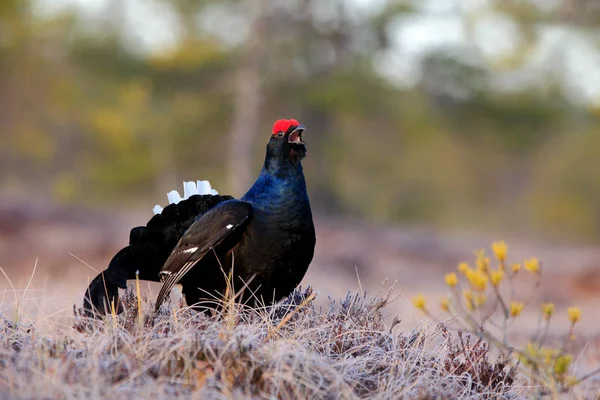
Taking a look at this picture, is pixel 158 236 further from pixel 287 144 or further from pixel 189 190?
pixel 287 144

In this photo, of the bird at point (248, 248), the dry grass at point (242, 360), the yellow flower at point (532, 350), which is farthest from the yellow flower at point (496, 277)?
the bird at point (248, 248)

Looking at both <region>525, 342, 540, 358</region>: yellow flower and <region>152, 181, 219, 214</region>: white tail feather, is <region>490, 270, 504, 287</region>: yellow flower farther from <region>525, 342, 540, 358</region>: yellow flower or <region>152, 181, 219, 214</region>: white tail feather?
<region>152, 181, 219, 214</region>: white tail feather

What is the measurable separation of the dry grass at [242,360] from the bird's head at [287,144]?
744mm

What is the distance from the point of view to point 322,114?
19953mm

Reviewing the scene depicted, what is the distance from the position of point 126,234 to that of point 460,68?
8898mm

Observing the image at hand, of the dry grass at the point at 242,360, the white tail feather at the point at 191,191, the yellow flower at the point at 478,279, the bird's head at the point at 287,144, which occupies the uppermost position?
the bird's head at the point at 287,144

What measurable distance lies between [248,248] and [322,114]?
16.7 meters

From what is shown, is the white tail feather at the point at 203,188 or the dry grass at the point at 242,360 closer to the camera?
the dry grass at the point at 242,360

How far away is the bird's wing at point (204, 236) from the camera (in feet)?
11.3

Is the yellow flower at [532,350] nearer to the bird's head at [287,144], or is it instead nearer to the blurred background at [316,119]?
the bird's head at [287,144]

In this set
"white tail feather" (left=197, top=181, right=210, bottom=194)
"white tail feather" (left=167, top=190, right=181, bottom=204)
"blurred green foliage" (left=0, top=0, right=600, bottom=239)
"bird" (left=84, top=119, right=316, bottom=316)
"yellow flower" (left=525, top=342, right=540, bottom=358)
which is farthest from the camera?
"blurred green foliage" (left=0, top=0, right=600, bottom=239)

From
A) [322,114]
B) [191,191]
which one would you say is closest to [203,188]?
[191,191]

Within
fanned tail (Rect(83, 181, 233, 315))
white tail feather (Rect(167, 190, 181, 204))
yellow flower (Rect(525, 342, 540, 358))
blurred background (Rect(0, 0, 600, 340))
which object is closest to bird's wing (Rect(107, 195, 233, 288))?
fanned tail (Rect(83, 181, 233, 315))

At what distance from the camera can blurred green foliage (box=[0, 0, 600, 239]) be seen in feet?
56.3
